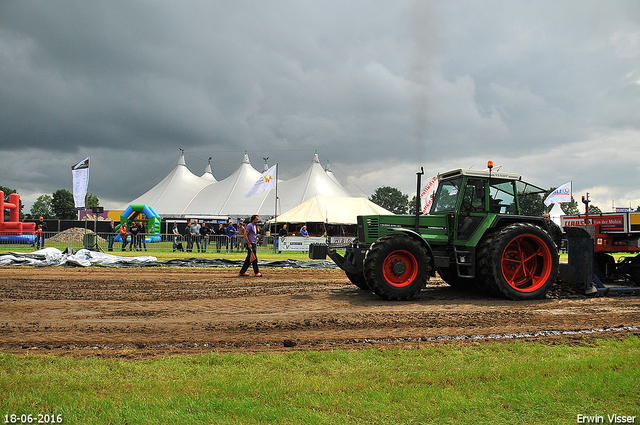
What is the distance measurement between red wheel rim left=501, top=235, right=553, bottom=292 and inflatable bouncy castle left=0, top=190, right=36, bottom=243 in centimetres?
2560

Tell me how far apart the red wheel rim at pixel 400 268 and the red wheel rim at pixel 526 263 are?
1.79 meters

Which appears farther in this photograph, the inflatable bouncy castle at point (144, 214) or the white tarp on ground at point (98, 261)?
the inflatable bouncy castle at point (144, 214)

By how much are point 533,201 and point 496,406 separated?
6.15m

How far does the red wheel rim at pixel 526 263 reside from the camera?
7.81 m

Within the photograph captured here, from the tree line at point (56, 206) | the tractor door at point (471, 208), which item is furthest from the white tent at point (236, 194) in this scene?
the tree line at point (56, 206)

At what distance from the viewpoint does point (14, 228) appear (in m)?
26.4

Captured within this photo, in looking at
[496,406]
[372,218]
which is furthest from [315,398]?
[372,218]

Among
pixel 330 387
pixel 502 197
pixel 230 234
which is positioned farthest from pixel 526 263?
pixel 230 234

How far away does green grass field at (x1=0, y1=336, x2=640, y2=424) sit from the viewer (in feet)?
9.34

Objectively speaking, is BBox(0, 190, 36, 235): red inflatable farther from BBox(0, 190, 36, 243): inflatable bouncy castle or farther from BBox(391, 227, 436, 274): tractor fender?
BBox(391, 227, 436, 274): tractor fender

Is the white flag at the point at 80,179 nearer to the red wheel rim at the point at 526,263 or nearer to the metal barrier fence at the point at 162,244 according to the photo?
the metal barrier fence at the point at 162,244

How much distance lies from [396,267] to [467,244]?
1.45 metres

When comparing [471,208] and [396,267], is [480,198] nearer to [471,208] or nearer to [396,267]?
[471,208]

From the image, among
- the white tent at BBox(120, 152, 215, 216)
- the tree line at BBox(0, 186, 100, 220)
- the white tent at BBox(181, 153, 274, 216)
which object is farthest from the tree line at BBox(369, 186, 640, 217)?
the tree line at BBox(0, 186, 100, 220)
